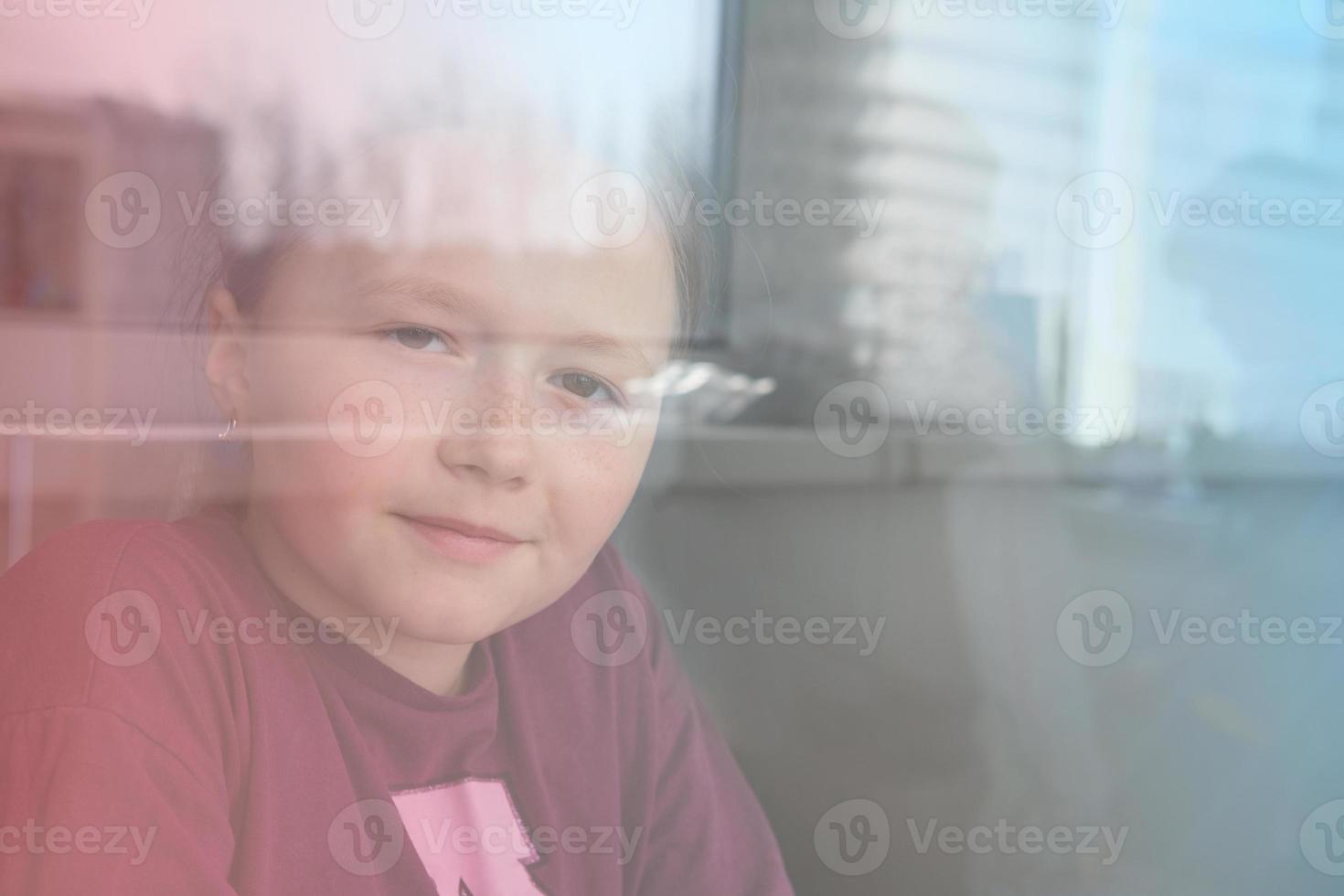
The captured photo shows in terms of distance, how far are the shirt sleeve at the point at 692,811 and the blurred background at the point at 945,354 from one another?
0.02 m

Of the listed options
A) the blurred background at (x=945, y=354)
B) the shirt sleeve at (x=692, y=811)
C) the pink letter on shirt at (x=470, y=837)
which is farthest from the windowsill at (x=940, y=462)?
the pink letter on shirt at (x=470, y=837)

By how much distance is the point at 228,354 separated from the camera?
0.81m

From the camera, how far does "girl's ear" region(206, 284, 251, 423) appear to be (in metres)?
0.81

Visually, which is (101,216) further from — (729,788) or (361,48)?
(729,788)

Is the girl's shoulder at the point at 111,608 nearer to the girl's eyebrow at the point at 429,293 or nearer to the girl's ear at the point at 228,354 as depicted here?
the girl's ear at the point at 228,354

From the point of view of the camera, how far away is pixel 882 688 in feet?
3.63

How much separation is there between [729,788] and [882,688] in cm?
19

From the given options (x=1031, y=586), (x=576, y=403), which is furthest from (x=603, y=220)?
(x=1031, y=586)

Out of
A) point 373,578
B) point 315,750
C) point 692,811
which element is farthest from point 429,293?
point 692,811

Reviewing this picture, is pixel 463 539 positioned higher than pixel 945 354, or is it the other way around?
pixel 945 354

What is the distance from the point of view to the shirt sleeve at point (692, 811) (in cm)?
98

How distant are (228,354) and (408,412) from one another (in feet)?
0.44

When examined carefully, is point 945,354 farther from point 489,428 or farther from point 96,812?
point 96,812

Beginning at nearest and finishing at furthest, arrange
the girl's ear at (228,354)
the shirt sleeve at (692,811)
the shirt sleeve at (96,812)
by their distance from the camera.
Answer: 1. the shirt sleeve at (96,812)
2. the girl's ear at (228,354)
3. the shirt sleeve at (692,811)
